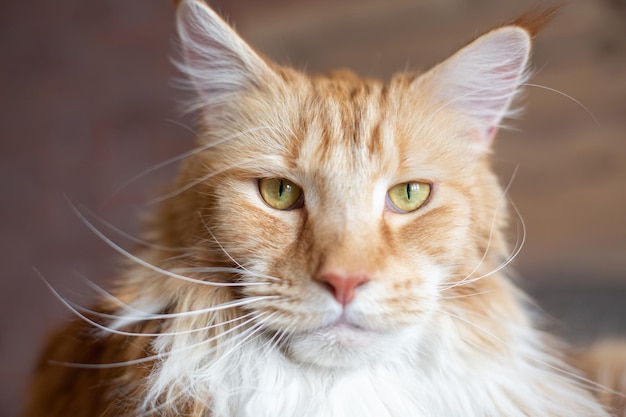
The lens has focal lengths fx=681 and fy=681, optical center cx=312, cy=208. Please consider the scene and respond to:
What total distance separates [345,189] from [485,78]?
404 millimetres

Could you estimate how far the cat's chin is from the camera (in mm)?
1180

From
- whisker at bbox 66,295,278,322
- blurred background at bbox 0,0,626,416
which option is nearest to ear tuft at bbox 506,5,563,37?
whisker at bbox 66,295,278,322

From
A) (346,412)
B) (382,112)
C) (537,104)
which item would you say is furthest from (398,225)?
(537,104)

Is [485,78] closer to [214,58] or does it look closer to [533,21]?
[533,21]

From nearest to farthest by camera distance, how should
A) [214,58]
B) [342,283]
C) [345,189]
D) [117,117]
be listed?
[342,283], [345,189], [214,58], [117,117]

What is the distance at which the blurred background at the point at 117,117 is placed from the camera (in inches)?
125

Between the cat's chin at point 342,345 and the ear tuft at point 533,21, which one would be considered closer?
the cat's chin at point 342,345

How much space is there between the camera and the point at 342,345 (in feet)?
3.90

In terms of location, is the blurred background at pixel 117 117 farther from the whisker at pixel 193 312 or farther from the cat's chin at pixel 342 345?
the cat's chin at pixel 342 345

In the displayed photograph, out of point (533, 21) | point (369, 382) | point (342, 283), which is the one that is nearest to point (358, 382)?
point (369, 382)

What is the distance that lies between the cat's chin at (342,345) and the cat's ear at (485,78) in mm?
479

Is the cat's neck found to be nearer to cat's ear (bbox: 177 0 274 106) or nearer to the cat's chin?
the cat's chin

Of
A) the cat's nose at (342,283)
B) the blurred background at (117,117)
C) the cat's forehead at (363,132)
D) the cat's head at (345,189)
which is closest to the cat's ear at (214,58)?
the cat's head at (345,189)

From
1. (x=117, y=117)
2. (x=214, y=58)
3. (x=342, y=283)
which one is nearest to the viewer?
(x=342, y=283)
